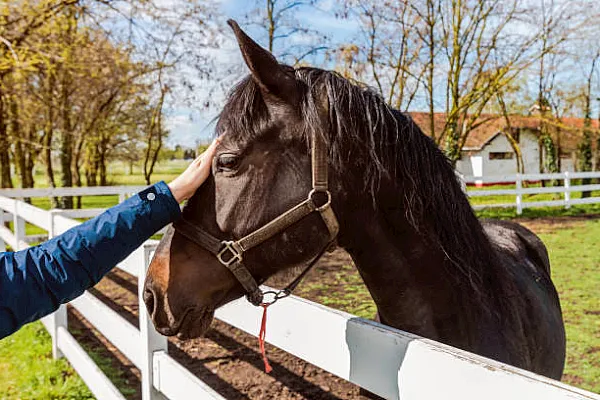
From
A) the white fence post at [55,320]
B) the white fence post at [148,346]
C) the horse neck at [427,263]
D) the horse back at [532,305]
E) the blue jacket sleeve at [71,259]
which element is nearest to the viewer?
the blue jacket sleeve at [71,259]

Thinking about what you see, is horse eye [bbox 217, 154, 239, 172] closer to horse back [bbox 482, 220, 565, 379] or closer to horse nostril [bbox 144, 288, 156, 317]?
horse nostril [bbox 144, 288, 156, 317]

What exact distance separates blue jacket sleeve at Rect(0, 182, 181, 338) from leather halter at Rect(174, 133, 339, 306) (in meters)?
0.12

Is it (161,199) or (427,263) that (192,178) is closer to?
(161,199)

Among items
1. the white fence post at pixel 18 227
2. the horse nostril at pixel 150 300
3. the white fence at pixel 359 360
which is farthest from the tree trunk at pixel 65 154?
the horse nostril at pixel 150 300

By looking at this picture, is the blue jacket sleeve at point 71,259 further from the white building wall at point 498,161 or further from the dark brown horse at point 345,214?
the white building wall at point 498,161

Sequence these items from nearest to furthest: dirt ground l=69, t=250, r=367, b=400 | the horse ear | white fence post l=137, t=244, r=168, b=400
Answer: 1. the horse ear
2. white fence post l=137, t=244, r=168, b=400
3. dirt ground l=69, t=250, r=367, b=400

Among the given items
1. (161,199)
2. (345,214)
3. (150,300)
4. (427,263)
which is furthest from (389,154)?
(150,300)

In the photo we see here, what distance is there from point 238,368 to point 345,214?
9.83 ft

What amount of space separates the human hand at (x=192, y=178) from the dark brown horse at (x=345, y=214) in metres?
0.03

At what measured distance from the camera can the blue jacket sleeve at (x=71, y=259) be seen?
4.44 ft

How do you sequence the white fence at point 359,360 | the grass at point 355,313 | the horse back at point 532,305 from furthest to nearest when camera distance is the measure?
the grass at point 355,313, the horse back at point 532,305, the white fence at point 359,360

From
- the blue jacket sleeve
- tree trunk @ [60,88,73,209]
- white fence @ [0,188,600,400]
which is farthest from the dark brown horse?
tree trunk @ [60,88,73,209]

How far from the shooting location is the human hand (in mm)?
1570

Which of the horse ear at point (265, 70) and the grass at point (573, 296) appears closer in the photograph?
the horse ear at point (265, 70)
